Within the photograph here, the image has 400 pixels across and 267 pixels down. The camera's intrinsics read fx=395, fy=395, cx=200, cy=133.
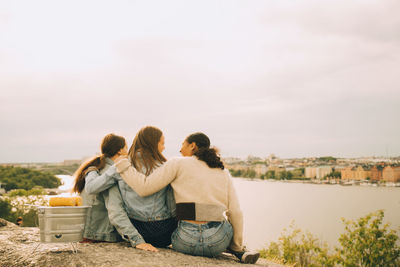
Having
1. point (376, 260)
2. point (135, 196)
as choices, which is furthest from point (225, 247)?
point (376, 260)

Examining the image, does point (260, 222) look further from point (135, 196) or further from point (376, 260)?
point (135, 196)

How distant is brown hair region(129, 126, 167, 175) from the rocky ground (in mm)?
954

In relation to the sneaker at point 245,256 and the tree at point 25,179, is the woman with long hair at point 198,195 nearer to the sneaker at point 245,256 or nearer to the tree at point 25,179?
the sneaker at point 245,256

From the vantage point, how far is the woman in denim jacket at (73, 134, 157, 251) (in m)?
4.55

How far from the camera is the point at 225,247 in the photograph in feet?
15.1

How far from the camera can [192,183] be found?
4.45m

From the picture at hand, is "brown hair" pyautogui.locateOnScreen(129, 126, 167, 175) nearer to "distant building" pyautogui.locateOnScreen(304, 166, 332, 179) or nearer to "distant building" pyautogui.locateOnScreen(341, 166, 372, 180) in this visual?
"distant building" pyautogui.locateOnScreen(341, 166, 372, 180)

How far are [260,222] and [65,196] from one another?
45.4m

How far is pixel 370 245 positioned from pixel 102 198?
32.0 feet

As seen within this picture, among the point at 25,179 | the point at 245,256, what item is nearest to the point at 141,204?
the point at 245,256

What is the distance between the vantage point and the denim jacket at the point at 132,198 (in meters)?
4.45

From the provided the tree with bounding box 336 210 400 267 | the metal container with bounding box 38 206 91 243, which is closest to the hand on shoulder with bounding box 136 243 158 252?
the metal container with bounding box 38 206 91 243

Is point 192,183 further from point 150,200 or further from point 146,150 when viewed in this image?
point 146,150

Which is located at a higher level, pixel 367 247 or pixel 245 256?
pixel 245 256
